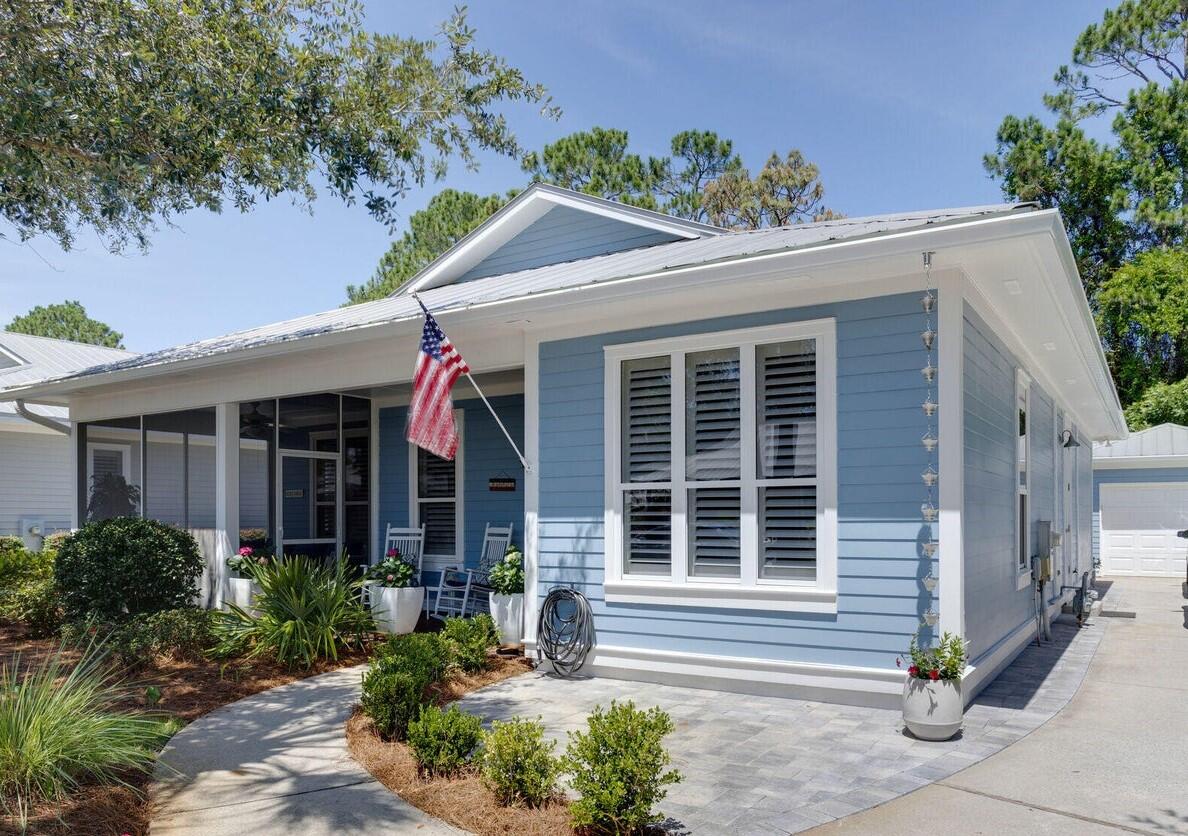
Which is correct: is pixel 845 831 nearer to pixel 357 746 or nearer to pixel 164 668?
pixel 357 746

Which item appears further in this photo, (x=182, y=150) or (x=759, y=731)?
(x=182, y=150)

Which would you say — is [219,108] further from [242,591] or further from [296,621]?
[242,591]

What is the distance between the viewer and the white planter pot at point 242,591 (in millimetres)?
9203

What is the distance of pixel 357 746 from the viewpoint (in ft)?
16.1

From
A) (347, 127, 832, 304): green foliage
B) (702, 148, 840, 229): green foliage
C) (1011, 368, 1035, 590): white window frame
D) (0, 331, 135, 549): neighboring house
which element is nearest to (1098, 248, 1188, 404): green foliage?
(702, 148, 840, 229): green foliage

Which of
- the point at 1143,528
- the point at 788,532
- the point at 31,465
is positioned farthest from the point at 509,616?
the point at 1143,528

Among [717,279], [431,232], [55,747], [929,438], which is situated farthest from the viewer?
[431,232]

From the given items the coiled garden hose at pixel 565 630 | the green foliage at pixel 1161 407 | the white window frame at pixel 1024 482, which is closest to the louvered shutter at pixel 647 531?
the coiled garden hose at pixel 565 630

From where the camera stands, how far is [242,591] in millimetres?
9320

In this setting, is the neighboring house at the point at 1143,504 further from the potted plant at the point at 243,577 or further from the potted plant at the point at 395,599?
the potted plant at the point at 243,577

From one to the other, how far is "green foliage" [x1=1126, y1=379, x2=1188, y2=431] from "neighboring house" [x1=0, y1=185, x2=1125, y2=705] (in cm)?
1648

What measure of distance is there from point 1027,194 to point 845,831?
26.3 meters

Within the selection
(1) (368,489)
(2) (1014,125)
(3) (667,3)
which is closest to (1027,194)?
(2) (1014,125)

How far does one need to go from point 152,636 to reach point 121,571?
59.8 inches
